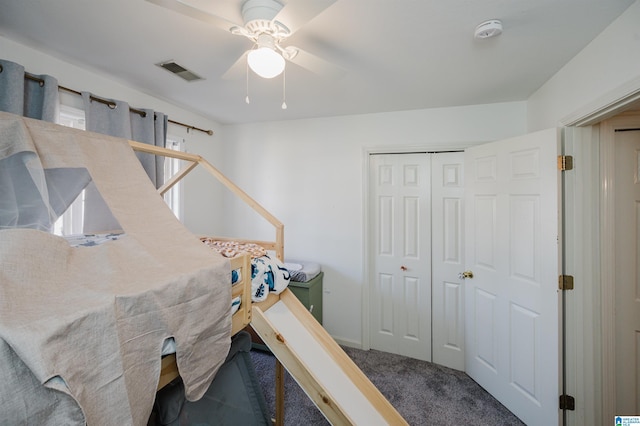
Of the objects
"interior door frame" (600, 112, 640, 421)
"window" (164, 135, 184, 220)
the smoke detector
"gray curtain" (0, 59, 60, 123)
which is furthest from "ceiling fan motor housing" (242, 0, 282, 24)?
"interior door frame" (600, 112, 640, 421)

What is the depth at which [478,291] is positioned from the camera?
217 cm

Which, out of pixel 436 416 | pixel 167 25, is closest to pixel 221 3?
pixel 167 25

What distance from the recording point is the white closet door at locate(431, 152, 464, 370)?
2.39 metres

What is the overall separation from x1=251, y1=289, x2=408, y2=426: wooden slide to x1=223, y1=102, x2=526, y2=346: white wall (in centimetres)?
120

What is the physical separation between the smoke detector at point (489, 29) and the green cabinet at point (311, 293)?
220 cm

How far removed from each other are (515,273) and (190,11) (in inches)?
95.4

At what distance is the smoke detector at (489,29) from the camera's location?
4.12 ft

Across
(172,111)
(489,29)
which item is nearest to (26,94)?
(172,111)

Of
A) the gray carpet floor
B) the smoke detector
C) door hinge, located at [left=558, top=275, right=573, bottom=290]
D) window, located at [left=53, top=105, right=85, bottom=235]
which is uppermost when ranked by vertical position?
the smoke detector

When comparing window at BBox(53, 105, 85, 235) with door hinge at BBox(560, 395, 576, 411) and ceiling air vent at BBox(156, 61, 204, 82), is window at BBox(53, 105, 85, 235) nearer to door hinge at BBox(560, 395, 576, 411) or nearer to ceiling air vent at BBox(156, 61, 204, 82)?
ceiling air vent at BBox(156, 61, 204, 82)

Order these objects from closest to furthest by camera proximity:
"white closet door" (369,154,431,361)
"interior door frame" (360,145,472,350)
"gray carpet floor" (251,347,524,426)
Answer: "gray carpet floor" (251,347,524,426) → "white closet door" (369,154,431,361) → "interior door frame" (360,145,472,350)

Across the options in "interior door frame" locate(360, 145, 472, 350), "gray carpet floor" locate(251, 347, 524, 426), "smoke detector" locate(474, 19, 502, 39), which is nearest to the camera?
"smoke detector" locate(474, 19, 502, 39)

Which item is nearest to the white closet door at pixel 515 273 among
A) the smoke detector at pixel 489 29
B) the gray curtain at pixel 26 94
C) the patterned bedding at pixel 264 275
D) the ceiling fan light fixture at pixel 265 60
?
the smoke detector at pixel 489 29

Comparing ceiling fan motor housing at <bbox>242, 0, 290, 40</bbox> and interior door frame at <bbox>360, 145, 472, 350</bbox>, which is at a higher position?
ceiling fan motor housing at <bbox>242, 0, 290, 40</bbox>
